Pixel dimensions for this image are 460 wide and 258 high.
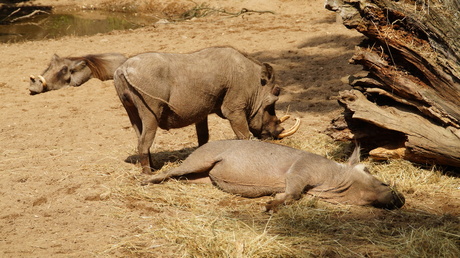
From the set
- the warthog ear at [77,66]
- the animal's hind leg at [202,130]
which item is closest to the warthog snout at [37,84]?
the warthog ear at [77,66]

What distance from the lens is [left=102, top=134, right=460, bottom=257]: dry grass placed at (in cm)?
419

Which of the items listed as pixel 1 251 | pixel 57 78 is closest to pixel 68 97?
pixel 57 78

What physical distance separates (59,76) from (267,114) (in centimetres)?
431

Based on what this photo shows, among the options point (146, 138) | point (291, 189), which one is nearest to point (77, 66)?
point (146, 138)

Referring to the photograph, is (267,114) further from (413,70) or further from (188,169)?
(413,70)

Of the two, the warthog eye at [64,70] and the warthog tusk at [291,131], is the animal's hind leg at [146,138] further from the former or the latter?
the warthog eye at [64,70]

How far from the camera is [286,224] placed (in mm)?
4695

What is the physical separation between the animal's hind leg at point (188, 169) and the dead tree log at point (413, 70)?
57.5 inches

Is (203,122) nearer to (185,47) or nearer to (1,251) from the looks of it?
(1,251)

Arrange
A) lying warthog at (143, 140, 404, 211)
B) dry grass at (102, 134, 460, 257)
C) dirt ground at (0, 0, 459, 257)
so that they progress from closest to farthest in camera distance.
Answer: dry grass at (102, 134, 460, 257)
dirt ground at (0, 0, 459, 257)
lying warthog at (143, 140, 404, 211)

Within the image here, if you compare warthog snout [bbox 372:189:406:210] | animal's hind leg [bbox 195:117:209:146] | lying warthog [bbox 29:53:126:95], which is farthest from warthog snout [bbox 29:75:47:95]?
warthog snout [bbox 372:189:406:210]

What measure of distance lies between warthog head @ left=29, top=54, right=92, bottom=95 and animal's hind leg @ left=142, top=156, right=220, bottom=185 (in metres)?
4.45

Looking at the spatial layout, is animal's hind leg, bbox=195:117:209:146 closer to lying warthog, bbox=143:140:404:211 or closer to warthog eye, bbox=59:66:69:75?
lying warthog, bbox=143:140:404:211

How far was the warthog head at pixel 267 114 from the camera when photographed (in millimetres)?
6832
